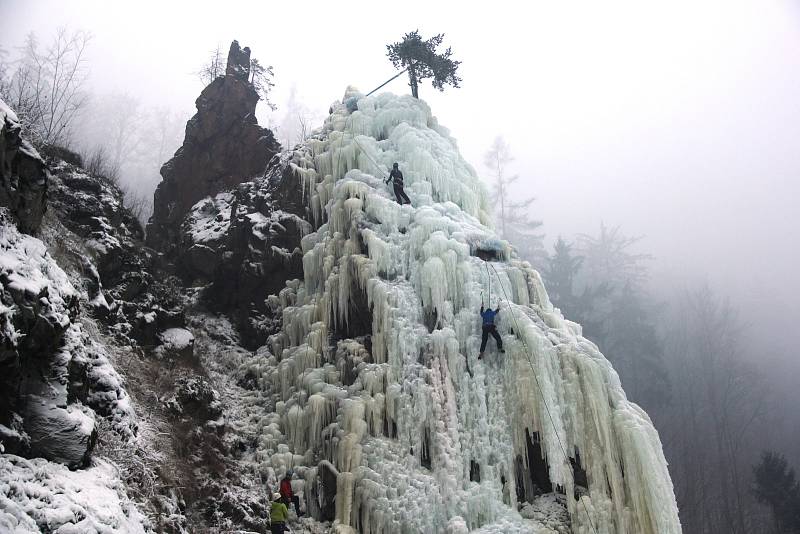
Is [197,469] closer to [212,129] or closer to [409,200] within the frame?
[409,200]

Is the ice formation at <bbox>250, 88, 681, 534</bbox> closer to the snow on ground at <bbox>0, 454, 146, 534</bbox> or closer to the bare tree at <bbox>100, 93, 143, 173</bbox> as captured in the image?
the snow on ground at <bbox>0, 454, 146, 534</bbox>

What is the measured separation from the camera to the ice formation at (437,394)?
29.0 feet

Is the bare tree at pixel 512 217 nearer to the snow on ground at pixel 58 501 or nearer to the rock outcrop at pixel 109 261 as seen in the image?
the rock outcrop at pixel 109 261

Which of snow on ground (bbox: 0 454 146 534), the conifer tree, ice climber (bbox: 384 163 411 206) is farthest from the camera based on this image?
the conifer tree

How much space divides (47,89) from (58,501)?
46.3 meters

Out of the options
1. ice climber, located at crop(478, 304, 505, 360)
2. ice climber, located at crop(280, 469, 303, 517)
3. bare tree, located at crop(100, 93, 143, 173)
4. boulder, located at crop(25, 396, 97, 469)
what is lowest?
ice climber, located at crop(280, 469, 303, 517)

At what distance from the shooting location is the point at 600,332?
31516 mm

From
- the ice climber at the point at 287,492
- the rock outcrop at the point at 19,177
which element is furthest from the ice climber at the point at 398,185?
the rock outcrop at the point at 19,177

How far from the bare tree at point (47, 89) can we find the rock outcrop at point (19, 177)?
4.03m

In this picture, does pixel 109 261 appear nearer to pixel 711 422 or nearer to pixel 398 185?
pixel 398 185

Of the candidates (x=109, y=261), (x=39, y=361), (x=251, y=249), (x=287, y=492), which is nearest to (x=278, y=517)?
(x=287, y=492)

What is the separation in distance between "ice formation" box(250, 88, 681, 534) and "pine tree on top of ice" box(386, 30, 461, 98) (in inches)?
255

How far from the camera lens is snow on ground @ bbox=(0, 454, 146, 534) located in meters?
4.60

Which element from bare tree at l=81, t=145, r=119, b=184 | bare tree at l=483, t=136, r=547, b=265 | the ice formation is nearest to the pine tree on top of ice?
the ice formation
